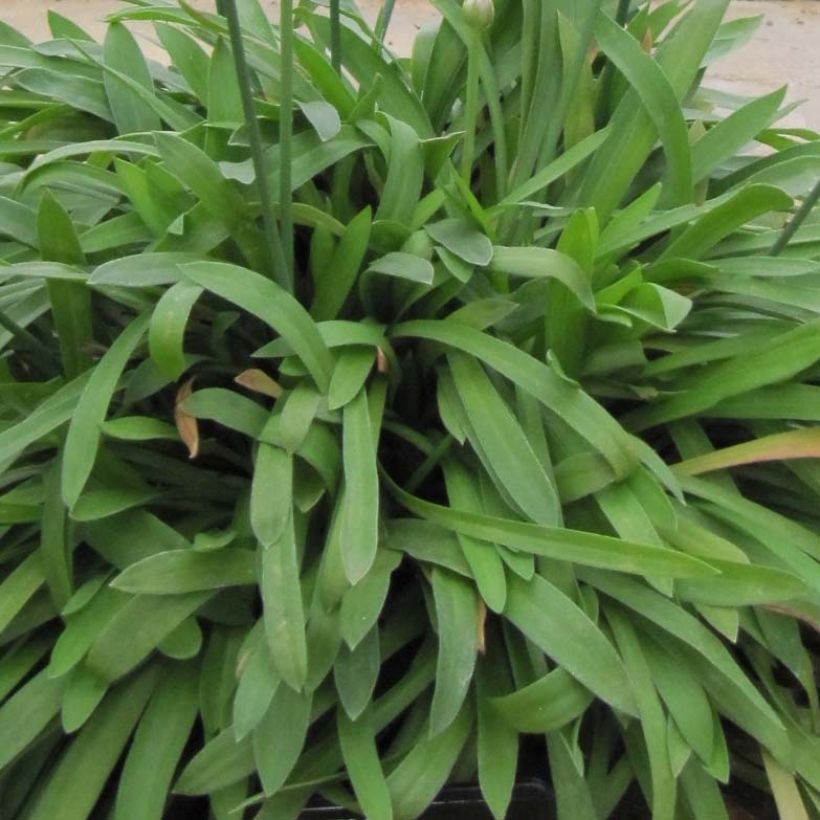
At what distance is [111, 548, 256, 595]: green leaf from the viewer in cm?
64

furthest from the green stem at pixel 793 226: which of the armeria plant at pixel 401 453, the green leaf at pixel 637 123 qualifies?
the green leaf at pixel 637 123

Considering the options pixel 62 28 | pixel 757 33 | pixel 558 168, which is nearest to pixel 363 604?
pixel 558 168

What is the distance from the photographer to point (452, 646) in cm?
65

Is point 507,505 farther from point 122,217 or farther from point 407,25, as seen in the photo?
point 407,25

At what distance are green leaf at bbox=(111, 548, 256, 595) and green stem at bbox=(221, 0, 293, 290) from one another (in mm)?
191

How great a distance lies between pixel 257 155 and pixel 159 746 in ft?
1.23

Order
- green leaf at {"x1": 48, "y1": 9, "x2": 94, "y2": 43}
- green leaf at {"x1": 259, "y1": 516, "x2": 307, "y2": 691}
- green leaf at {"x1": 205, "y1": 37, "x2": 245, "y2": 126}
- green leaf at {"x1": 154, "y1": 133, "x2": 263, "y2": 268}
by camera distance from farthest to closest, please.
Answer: green leaf at {"x1": 48, "y1": 9, "x2": 94, "y2": 43}
green leaf at {"x1": 205, "y1": 37, "x2": 245, "y2": 126}
green leaf at {"x1": 154, "y1": 133, "x2": 263, "y2": 268}
green leaf at {"x1": 259, "y1": 516, "x2": 307, "y2": 691}

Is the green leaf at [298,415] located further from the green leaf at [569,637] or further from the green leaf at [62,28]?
the green leaf at [62,28]

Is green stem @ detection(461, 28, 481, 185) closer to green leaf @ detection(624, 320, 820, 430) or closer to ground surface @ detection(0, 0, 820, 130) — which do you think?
green leaf @ detection(624, 320, 820, 430)

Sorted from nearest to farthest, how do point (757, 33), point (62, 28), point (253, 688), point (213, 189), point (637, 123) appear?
point (253, 688)
point (213, 189)
point (637, 123)
point (62, 28)
point (757, 33)

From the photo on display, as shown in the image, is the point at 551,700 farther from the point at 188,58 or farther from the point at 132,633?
the point at 188,58

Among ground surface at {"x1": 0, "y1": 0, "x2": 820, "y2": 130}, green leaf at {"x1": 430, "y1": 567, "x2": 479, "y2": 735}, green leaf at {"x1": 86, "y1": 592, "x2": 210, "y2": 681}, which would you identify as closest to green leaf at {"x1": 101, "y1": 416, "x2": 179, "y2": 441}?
green leaf at {"x1": 86, "y1": 592, "x2": 210, "y2": 681}

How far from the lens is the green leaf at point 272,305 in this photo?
27.0 inches

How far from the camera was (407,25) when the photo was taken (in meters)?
2.21
